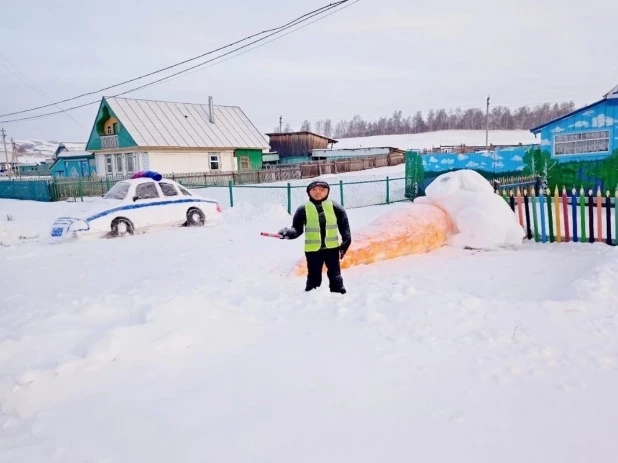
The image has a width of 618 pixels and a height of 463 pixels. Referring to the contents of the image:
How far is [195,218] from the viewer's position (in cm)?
1215

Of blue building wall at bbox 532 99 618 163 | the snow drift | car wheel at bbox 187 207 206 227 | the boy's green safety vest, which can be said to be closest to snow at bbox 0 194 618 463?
the boy's green safety vest

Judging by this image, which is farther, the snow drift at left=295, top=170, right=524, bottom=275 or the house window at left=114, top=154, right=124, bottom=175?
the house window at left=114, top=154, right=124, bottom=175

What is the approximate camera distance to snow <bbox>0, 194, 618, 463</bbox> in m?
2.36

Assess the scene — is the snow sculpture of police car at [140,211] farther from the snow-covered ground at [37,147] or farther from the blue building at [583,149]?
the snow-covered ground at [37,147]

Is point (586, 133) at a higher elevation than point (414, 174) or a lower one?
higher

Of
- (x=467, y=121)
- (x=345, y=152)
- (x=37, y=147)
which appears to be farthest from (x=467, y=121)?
(x=37, y=147)

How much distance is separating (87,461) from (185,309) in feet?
5.97

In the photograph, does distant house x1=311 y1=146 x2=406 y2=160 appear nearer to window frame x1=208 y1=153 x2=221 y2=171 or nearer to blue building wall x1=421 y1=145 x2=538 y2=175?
window frame x1=208 y1=153 x2=221 y2=171

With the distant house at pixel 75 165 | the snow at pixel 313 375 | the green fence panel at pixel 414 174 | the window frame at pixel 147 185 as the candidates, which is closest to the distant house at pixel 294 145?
the distant house at pixel 75 165

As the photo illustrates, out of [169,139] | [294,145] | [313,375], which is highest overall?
[294,145]

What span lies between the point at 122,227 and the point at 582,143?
14689 mm

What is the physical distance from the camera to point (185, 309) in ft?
13.2

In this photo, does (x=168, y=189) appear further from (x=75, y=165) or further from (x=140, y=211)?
(x=75, y=165)

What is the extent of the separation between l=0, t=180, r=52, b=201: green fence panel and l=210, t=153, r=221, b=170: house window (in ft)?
39.8
